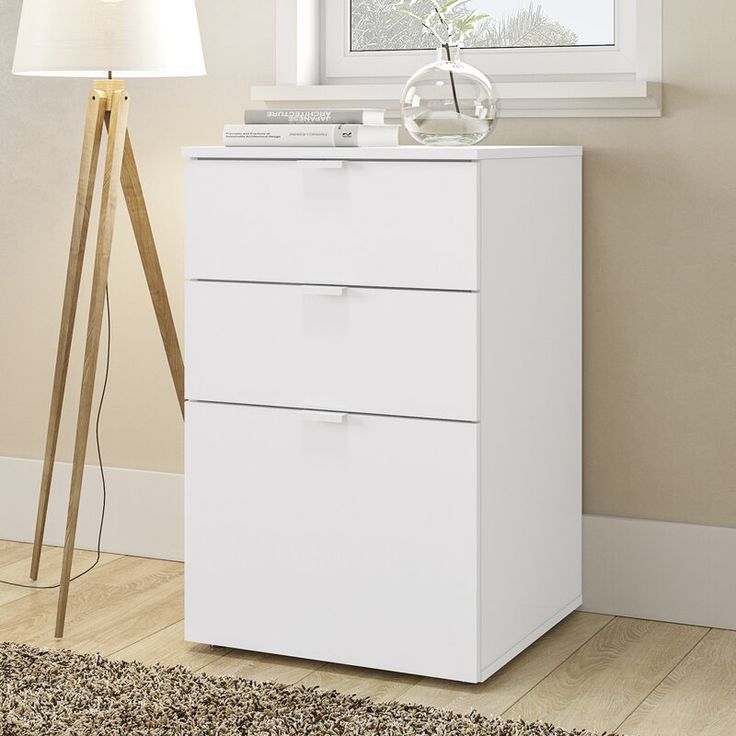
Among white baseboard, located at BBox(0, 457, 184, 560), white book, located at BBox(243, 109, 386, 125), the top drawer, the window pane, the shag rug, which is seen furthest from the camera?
white baseboard, located at BBox(0, 457, 184, 560)

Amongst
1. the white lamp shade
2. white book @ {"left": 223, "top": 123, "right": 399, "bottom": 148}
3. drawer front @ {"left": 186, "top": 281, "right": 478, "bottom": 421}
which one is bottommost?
drawer front @ {"left": 186, "top": 281, "right": 478, "bottom": 421}

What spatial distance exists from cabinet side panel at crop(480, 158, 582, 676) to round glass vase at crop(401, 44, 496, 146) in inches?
5.4

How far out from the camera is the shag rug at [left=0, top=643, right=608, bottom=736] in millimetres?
1981

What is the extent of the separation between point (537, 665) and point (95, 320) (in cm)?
104

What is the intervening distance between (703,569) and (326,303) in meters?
0.93

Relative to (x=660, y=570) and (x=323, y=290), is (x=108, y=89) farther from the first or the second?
(x=660, y=570)

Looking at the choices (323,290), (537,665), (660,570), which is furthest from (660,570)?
(323,290)

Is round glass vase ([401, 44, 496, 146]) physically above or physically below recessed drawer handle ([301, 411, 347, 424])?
above

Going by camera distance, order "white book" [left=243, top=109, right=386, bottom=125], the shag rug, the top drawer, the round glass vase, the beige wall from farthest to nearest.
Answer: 1. the beige wall
2. the round glass vase
3. "white book" [left=243, top=109, right=386, bottom=125]
4. the top drawer
5. the shag rug

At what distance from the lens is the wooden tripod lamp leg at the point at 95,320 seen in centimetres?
246

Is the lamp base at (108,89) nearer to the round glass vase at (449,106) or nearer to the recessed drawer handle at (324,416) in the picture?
the round glass vase at (449,106)

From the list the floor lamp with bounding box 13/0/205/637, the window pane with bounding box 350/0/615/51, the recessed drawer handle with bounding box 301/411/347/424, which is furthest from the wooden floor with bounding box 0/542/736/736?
the window pane with bounding box 350/0/615/51

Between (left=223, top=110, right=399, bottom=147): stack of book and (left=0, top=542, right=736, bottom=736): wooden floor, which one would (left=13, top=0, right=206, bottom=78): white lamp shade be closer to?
(left=223, top=110, right=399, bottom=147): stack of book

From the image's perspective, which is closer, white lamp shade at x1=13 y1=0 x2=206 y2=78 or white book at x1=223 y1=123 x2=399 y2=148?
white book at x1=223 y1=123 x2=399 y2=148
